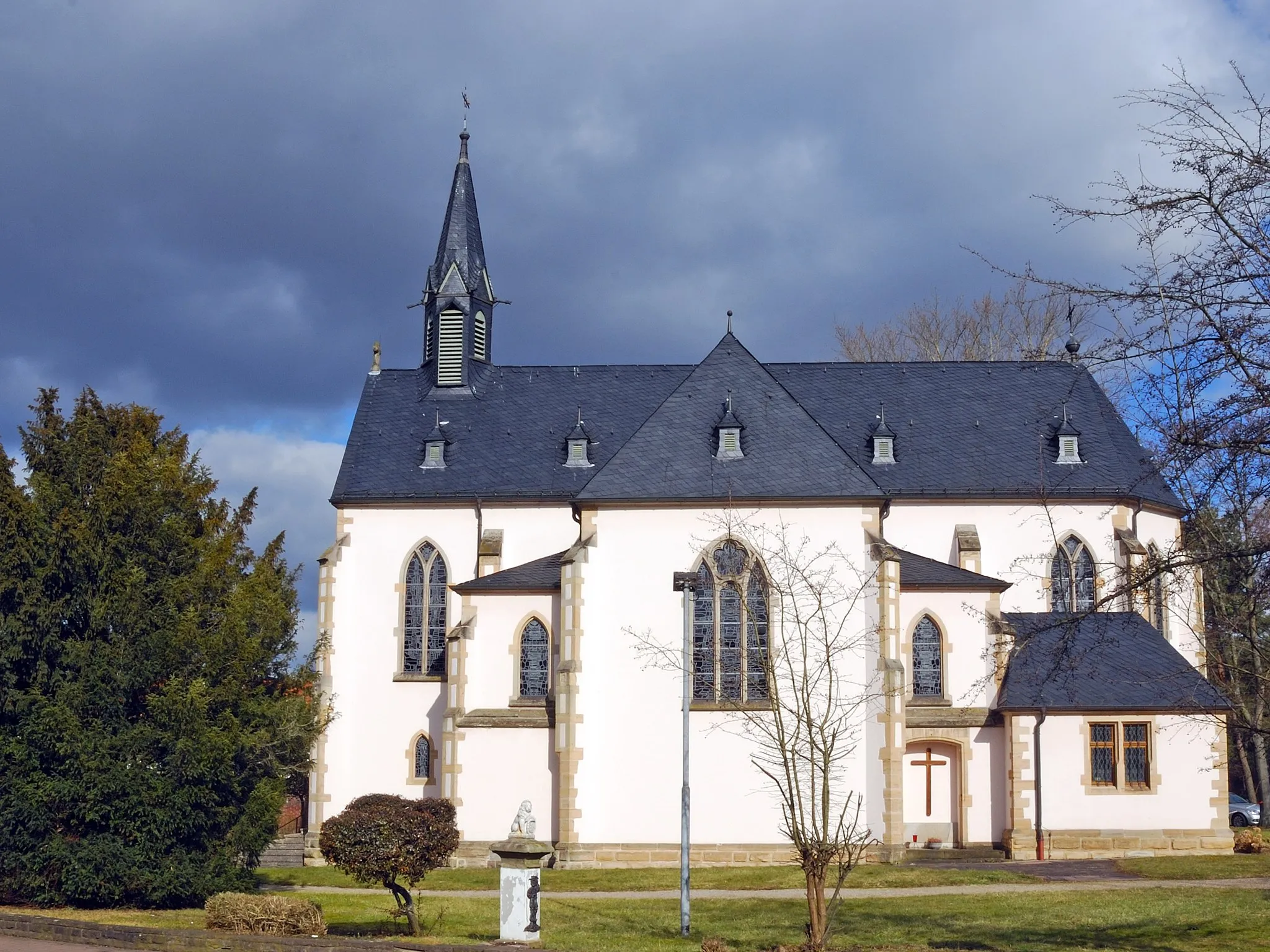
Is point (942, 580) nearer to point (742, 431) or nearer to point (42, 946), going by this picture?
point (742, 431)

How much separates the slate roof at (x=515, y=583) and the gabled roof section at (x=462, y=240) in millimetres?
10948

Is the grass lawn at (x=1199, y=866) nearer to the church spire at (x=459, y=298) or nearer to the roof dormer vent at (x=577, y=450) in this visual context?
the roof dormer vent at (x=577, y=450)

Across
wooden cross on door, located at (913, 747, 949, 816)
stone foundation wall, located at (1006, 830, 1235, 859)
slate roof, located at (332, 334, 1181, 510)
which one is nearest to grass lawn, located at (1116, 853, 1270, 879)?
stone foundation wall, located at (1006, 830, 1235, 859)

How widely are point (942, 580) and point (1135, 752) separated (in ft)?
17.2

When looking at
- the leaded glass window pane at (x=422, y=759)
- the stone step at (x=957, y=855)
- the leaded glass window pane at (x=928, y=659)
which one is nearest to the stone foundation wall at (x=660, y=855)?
the stone step at (x=957, y=855)

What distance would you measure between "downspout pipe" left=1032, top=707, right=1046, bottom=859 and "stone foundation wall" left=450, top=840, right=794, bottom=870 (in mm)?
5091

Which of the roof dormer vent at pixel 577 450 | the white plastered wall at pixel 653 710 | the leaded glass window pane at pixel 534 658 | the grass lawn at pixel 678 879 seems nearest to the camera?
the grass lawn at pixel 678 879

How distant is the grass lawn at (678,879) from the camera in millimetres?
22906

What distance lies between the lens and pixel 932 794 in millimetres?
29078

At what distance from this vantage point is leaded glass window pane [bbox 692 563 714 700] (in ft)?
90.7

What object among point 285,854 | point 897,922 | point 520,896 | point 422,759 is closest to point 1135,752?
point 897,922

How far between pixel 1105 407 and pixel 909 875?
1290 cm

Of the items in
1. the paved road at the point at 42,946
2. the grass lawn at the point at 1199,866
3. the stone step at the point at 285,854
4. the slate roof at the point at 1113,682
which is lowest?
the stone step at the point at 285,854

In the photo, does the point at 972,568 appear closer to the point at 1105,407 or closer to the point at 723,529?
the point at 1105,407
